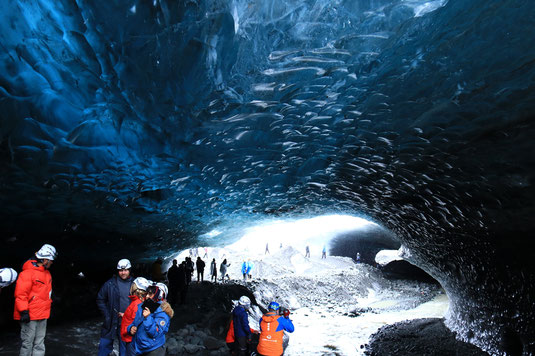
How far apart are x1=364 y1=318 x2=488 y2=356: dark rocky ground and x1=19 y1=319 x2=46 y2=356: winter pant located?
24.3 ft

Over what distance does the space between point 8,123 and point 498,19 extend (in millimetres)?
6076

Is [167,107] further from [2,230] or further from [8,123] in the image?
[2,230]

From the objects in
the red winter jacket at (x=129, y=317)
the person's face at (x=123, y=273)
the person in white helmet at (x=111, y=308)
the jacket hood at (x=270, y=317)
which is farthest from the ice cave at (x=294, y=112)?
the jacket hood at (x=270, y=317)

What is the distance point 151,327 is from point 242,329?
205cm

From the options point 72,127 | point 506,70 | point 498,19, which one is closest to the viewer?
point 498,19

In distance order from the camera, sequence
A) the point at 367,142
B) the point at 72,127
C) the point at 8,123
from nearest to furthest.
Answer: the point at 8,123 < the point at 72,127 < the point at 367,142

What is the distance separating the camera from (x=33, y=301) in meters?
3.95

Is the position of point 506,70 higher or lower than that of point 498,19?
lower

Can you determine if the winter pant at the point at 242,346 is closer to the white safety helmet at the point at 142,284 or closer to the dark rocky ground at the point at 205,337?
the white safety helmet at the point at 142,284

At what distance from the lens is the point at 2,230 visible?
7.58m

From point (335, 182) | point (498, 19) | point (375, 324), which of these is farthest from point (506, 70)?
point (375, 324)

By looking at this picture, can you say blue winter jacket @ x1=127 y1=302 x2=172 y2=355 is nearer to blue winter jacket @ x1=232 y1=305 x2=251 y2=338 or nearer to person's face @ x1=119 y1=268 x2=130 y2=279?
person's face @ x1=119 y1=268 x2=130 y2=279

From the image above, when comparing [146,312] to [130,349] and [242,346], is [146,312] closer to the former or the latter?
[130,349]

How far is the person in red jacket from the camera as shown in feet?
12.6
